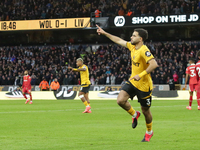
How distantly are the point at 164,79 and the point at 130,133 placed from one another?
23.7m

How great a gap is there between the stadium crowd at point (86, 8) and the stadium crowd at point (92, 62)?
3.58 metres

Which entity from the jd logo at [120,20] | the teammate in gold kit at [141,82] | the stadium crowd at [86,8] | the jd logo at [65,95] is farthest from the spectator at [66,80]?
the teammate in gold kit at [141,82]

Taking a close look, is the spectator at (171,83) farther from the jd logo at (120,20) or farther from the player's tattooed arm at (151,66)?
the player's tattooed arm at (151,66)

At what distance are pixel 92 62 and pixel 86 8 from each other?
6354 millimetres

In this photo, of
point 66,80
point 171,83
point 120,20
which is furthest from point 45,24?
point 171,83

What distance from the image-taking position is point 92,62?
38938mm

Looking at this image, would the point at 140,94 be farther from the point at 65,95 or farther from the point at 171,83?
the point at 171,83

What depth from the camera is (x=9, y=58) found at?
42281 millimetres

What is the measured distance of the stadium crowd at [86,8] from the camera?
3800 centimetres

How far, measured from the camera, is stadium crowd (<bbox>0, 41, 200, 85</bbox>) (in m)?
33.5

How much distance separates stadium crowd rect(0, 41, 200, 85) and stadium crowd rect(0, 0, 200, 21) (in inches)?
141

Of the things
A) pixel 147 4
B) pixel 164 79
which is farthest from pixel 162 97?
pixel 147 4

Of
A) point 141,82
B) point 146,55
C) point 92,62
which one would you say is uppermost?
point 92,62

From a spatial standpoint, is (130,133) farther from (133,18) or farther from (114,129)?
(133,18)
